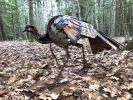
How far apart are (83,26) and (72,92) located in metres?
1.29

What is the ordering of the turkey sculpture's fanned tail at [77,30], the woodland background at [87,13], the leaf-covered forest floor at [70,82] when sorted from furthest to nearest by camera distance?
the woodland background at [87,13] → the turkey sculpture's fanned tail at [77,30] → the leaf-covered forest floor at [70,82]

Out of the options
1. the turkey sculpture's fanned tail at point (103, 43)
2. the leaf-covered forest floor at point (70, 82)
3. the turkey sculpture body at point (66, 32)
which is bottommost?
the leaf-covered forest floor at point (70, 82)

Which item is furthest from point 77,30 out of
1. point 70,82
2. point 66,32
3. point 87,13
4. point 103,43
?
point 87,13

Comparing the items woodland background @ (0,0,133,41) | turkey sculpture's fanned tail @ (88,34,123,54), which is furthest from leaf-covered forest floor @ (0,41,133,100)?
woodland background @ (0,0,133,41)

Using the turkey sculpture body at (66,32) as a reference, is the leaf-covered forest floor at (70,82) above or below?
below

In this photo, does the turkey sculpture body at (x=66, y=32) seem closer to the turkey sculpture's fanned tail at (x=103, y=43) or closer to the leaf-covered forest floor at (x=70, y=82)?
the turkey sculpture's fanned tail at (x=103, y=43)

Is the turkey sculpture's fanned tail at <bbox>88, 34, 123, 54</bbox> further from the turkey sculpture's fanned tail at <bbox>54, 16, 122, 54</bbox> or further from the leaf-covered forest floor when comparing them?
the leaf-covered forest floor

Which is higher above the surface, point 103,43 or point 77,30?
point 77,30

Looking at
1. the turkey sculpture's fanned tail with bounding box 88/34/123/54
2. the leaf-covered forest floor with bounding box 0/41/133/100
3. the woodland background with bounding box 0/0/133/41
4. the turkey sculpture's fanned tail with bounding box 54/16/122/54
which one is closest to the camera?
the leaf-covered forest floor with bounding box 0/41/133/100

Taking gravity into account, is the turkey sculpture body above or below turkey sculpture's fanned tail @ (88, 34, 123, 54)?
above

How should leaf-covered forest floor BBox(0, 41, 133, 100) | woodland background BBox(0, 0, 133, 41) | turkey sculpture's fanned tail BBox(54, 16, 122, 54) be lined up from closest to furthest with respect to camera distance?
1. leaf-covered forest floor BBox(0, 41, 133, 100)
2. turkey sculpture's fanned tail BBox(54, 16, 122, 54)
3. woodland background BBox(0, 0, 133, 41)

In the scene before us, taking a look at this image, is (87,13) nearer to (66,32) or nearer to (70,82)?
(70,82)

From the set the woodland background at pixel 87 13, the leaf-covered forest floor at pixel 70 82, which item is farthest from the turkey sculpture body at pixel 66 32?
the woodland background at pixel 87 13

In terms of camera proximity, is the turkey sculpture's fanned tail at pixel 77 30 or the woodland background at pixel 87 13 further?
the woodland background at pixel 87 13
